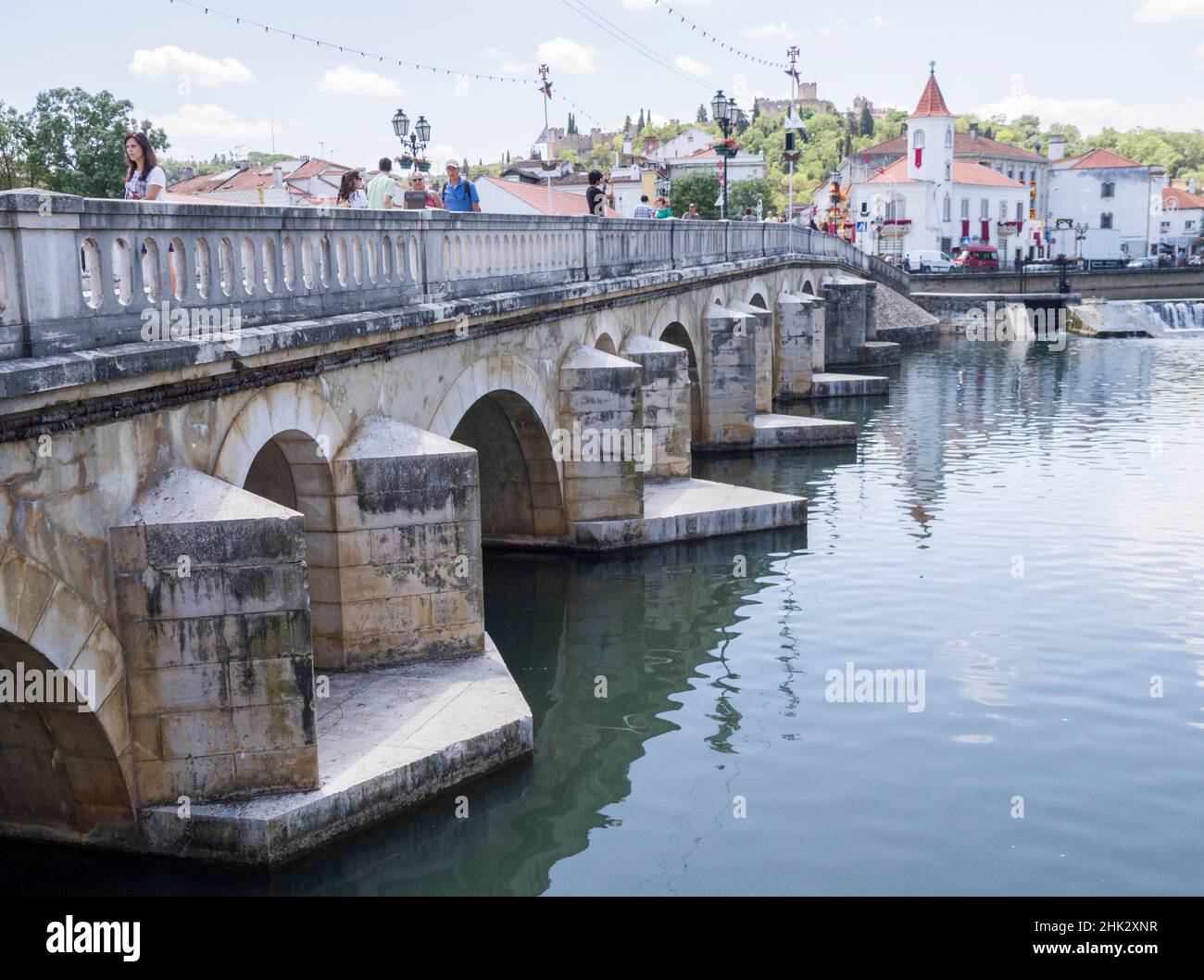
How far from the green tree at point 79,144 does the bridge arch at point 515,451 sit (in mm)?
27218

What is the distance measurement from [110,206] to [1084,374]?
118 feet

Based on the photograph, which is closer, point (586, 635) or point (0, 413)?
point (0, 413)

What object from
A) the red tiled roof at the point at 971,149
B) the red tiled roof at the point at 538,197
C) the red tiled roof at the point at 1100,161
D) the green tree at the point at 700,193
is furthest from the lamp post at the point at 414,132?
the red tiled roof at the point at 1100,161

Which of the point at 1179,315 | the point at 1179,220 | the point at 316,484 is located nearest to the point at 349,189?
the point at 316,484

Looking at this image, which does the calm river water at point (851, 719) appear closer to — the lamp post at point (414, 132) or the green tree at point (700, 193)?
the lamp post at point (414, 132)

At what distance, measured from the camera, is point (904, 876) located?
29.6 ft

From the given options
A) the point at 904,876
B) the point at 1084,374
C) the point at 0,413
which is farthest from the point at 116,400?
the point at 1084,374

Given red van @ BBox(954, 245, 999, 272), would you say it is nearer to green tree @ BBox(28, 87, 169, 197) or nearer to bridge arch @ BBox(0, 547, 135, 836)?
green tree @ BBox(28, 87, 169, 197)

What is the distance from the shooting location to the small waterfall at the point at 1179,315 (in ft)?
183

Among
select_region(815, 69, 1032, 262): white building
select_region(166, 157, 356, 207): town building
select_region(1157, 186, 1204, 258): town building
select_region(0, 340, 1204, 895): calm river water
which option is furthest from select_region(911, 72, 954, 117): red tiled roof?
select_region(0, 340, 1204, 895): calm river water

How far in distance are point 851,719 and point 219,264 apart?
22.0 feet

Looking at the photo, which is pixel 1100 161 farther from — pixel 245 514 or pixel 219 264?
pixel 245 514
